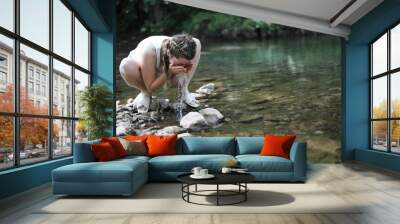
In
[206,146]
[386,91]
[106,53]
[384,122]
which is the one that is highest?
[106,53]

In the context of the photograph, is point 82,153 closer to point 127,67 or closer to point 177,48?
point 127,67

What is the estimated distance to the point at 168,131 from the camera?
932cm

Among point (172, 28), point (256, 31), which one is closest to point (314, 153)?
point (256, 31)

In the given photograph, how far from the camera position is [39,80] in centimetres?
619

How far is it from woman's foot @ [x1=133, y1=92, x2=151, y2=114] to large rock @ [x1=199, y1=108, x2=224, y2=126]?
1.29 meters

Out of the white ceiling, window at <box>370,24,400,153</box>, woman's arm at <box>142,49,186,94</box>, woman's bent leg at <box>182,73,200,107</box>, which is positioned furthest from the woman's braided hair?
window at <box>370,24,400,153</box>

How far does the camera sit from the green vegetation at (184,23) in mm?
9555

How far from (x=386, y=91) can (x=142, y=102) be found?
559cm

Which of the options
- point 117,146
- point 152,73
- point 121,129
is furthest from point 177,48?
point 117,146

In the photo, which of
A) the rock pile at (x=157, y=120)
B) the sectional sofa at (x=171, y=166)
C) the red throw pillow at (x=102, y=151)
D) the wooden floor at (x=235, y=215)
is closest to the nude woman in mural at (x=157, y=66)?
the rock pile at (x=157, y=120)

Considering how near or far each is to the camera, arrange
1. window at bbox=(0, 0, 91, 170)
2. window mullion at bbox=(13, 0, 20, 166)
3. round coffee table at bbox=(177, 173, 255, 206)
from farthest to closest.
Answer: window mullion at bbox=(13, 0, 20, 166)
window at bbox=(0, 0, 91, 170)
round coffee table at bbox=(177, 173, 255, 206)

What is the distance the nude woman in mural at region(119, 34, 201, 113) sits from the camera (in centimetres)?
922

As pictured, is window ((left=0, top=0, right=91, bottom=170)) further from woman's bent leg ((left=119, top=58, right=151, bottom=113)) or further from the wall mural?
the wall mural

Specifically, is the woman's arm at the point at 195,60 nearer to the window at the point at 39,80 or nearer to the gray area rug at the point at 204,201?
the window at the point at 39,80
